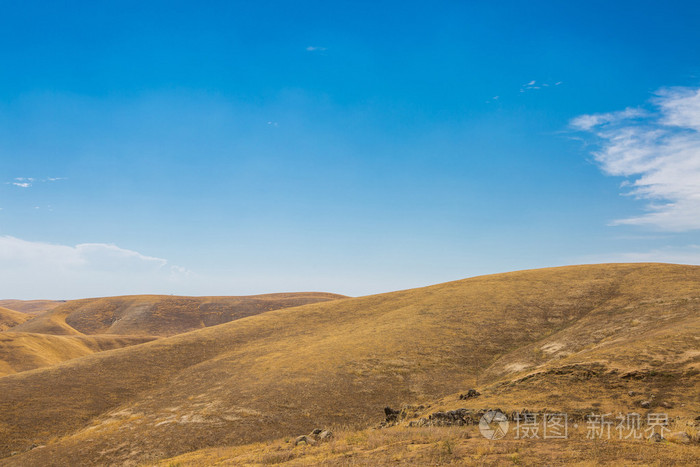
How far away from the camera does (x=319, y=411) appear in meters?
26.9

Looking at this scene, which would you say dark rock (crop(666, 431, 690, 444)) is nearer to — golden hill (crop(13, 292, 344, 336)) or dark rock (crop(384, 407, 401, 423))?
dark rock (crop(384, 407, 401, 423))

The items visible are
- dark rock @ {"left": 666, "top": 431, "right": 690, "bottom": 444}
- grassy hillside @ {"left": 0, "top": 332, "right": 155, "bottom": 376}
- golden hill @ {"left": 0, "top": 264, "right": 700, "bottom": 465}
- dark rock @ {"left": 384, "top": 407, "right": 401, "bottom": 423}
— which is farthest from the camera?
grassy hillside @ {"left": 0, "top": 332, "right": 155, "bottom": 376}

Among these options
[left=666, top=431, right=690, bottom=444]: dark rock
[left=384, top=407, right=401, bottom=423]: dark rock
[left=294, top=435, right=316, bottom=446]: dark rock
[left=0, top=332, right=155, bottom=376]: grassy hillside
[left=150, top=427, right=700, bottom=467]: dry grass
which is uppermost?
[left=666, top=431, right=690, bottom=444]: dark rock

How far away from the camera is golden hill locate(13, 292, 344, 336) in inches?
4390

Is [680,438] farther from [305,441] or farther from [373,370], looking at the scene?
[373,370]

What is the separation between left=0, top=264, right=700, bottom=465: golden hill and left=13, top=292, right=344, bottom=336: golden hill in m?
69.9

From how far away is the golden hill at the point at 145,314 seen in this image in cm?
11150

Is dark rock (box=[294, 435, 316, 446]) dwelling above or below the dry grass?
below

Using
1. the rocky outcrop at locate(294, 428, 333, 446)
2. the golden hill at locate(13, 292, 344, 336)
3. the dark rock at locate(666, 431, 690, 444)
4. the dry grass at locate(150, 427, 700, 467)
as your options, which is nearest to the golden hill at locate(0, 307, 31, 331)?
the golden hill at locate(13, 292, 344, 336)

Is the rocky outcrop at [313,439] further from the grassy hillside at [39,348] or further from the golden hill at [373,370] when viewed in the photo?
the grassy hillside at [39,348]

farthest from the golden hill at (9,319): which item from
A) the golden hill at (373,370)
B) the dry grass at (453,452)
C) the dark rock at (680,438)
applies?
the dark rock at (680,438)

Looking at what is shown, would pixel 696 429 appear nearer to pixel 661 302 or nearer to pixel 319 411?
pixel 319 411

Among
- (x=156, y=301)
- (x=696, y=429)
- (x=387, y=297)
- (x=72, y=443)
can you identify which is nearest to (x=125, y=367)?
(x=72, y=443)

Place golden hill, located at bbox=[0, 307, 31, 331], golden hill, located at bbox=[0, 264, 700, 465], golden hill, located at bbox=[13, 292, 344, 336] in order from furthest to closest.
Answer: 1. golden hill, located at bbox=[0, 307, 31, 331]
2. golden hill, located at bbox=[13, 292, 344, 336]
3. golden hill, located at bbox=[0, 264, 700, 465]
